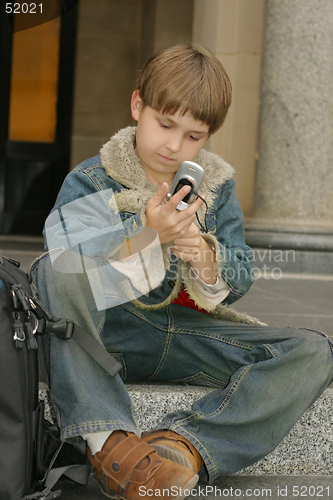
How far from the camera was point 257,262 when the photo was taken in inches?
189

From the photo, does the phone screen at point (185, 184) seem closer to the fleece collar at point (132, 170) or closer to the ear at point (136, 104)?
the fleece collar at point (132, 170)

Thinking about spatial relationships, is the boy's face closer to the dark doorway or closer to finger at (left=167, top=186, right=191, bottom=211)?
finger at (left=167, top=186, right=191, bottom=211)

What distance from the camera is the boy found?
1412mm

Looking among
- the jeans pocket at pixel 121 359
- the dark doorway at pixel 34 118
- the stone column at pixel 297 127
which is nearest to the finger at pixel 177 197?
the jeans pocket at pixel 121 359

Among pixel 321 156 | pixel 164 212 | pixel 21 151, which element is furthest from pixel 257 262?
pixel 21 151

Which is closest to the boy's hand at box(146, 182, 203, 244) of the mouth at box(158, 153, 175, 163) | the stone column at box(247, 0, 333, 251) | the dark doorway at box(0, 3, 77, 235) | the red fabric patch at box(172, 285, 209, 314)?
the mouth at box(158, 153, 175, 163)

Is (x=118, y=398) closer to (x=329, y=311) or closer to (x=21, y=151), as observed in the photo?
(x=329, y=311)

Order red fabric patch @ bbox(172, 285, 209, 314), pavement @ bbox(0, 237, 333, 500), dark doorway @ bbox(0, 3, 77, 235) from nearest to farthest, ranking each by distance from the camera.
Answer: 1. pavement @ bbox(0, 237, 333, 500)
2. red fabric patch @ bbox(172, 285, 209, 314)
3. dark doorway @ bbox(0, 3, 77, 235)

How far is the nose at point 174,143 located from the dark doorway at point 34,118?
20.3 ft

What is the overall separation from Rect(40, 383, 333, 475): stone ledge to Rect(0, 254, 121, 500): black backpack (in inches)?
13.5

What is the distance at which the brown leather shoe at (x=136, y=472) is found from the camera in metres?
1.35

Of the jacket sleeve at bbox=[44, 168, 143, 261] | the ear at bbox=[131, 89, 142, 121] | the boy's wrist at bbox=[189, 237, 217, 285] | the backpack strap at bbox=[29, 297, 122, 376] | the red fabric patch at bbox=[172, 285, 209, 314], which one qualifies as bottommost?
the red fabric patch at bbox=[172, 285, 209, 314]

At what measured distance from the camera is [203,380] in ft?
5.99

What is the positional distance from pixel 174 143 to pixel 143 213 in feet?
0.86
